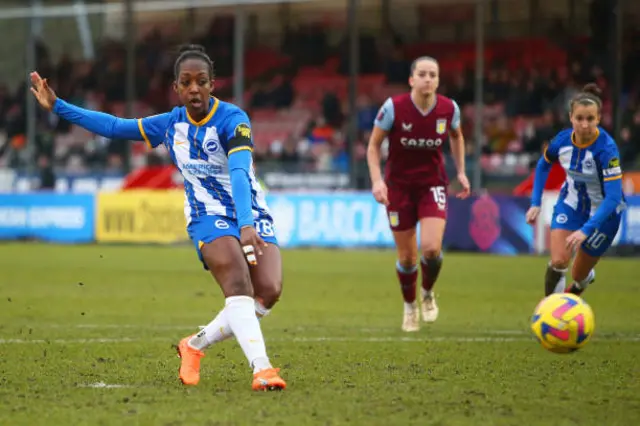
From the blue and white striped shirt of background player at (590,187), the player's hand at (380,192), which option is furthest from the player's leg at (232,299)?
the blue and white striped shirt of background player at (590,187)

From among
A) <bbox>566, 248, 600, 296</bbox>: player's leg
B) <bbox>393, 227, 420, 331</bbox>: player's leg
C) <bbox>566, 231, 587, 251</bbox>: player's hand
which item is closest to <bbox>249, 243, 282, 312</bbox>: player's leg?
<bbox>566, 231, 587, 251</bbox>: player's hand

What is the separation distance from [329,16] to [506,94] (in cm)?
703

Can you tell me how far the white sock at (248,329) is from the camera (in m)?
7.19

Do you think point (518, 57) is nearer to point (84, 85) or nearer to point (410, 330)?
point (84, 85)

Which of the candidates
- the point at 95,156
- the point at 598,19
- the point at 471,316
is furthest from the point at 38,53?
the point at 471,316

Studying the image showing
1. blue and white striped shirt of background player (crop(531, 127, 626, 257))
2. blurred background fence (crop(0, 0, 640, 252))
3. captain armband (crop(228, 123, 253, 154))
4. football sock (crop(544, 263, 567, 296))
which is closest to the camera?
captain armband (crop(228, 123, 253, 154))

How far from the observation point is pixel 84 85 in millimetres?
38594

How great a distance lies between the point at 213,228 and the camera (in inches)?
297

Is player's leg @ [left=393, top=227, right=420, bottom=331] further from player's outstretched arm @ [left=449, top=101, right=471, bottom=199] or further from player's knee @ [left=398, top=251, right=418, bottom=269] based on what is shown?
player's outstretched arm @ [left=449, top=101, right=471, bottom=199]

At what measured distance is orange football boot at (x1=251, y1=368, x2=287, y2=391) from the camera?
23.3 ft

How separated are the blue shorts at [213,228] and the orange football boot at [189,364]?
571mm

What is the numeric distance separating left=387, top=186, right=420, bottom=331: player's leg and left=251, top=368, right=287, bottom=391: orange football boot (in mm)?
4405

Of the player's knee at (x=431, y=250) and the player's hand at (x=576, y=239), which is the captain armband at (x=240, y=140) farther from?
the player's knee at (x=431, y=250)

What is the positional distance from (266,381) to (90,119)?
211cm
